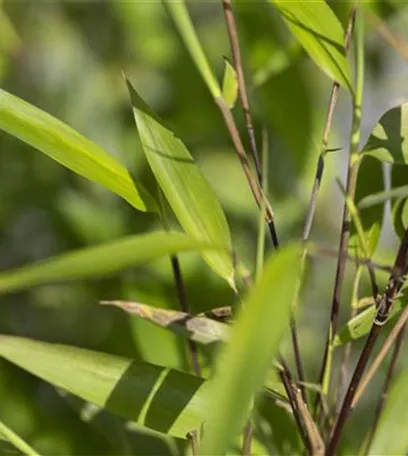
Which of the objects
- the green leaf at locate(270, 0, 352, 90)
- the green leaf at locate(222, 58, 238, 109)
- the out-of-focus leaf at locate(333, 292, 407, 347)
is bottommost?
the out-of-focus leaf at locate(333, 292, 407, 347)

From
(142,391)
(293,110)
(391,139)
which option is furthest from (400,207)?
(293,110)

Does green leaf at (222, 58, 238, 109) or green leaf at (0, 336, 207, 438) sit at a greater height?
green leaf at (222, 58, 238, 109)

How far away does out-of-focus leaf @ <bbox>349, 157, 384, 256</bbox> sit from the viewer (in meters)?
0.47

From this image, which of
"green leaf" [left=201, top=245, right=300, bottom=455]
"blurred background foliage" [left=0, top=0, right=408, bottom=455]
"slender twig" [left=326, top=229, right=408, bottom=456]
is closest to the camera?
"green leaf" [left=201, top=245, right=300, bottom=455]

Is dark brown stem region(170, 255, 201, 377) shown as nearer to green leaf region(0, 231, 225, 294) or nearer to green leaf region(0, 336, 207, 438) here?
green leaf region(0, 336, 207, 438)

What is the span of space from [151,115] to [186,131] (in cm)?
47

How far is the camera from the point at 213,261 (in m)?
0.41

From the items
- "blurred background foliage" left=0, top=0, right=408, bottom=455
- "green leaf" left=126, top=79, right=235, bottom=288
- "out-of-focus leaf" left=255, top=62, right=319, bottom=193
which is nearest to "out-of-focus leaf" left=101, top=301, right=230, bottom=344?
"green leaf" left=126, top=79, right=235, bottom=288

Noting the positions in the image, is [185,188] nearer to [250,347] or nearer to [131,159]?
[250,347]

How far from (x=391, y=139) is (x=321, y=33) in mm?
52

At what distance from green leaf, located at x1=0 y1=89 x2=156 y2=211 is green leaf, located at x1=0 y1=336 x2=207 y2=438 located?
7cm

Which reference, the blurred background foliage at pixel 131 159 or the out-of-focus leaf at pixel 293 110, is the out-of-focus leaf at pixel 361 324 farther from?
the out-of-focus leaf at pixel 293 110

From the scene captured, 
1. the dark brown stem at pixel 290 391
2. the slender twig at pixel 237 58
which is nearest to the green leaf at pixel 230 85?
the slender twig at pixel 237 58

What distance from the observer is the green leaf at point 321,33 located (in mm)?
439
